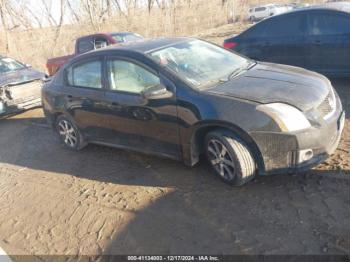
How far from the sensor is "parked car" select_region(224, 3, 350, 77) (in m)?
6.36

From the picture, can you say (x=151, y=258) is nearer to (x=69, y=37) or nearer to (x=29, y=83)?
(x=29, y=83)

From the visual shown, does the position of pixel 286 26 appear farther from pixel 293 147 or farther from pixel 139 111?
pixel 293 147

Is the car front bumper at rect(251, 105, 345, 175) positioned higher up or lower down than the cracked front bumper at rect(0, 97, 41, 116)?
higher up

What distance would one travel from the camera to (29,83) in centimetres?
834

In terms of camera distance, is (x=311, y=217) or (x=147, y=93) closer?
(x=311, y=217)

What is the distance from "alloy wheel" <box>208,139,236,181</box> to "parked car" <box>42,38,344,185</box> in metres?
0.01

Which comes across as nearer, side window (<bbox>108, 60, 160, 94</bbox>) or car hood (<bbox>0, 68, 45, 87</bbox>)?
side window (<bbox>108, 60, 160, 94</bbox>)

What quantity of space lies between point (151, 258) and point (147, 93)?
180 cm

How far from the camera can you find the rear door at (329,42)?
630 centimetres

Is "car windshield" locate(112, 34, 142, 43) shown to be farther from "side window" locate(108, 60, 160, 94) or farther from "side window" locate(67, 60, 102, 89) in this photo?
"side window" locate(108, 60, 160, 94)

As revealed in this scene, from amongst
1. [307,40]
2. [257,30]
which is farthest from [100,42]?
[307,40]

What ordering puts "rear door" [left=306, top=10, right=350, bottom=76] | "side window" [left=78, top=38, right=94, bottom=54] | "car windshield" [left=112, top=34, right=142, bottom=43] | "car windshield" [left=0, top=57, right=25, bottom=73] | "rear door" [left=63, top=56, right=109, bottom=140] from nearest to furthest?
"rear door" [left=63, top=56, right=109, bottom=140] < "rear door" [left=306, top=10, right=350, bottom=76] < "car windshield" [left=0, top=57, right=25, bottom=73] < "car windshield" [left=112, top=34, right=142, bottom=43] < "side window" [left=78, top=38, right=94, bottom=54]

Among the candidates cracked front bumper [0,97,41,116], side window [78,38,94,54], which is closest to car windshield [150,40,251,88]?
cracked front bumper [0,97,41,116]

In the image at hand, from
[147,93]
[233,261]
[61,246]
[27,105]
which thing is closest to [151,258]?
[233,261]
